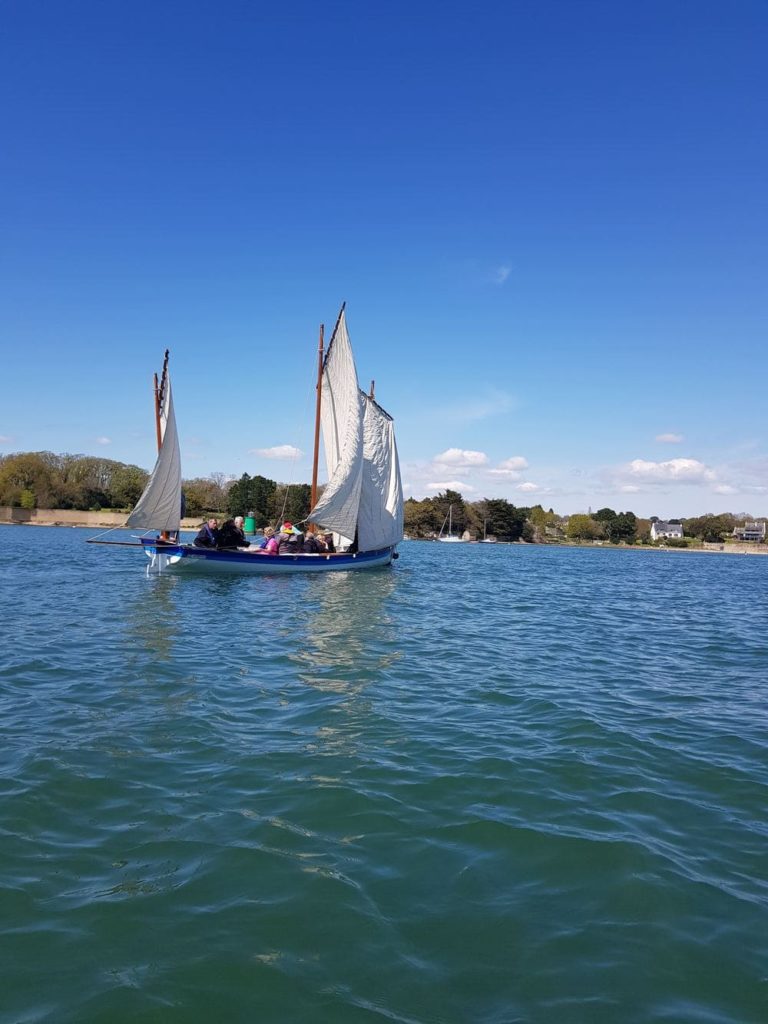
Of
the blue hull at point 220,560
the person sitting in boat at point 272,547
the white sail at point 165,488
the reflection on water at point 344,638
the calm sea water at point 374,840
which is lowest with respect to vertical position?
the calm sea water at point 374,840

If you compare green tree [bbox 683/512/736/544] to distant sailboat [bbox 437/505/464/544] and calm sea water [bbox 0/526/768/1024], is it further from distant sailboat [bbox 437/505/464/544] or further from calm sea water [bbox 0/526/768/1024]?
calm sea water [bbox 0/526/768/1024]

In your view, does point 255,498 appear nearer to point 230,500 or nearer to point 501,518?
point 230,500

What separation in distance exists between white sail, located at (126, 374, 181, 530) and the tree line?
164 feet

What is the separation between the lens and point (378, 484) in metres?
37.5

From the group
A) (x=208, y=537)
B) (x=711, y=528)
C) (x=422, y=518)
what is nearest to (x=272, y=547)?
(x=208, y=537)

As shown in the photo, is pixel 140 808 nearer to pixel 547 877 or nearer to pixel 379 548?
pixel 547 877

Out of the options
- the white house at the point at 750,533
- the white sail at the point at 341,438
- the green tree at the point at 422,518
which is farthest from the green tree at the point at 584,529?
the white sail at the point at 341,438

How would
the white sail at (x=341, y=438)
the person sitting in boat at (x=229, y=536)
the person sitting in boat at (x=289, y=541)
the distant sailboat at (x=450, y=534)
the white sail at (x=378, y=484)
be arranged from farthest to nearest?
the distant sailboat at (x=450, y=534) < the white sail at (x=378, y=484) < the white sail at (x=341, y=438) < the person sitting in boat at (x=289, y=541) < the person sitting in boat at (x=229, y=536)

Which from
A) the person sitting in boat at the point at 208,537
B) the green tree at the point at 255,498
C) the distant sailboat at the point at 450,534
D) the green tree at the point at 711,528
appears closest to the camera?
the person sitting in boat at the point at 208,537

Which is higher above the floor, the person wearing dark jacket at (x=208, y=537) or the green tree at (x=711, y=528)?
the green tree at (x=711, y=528)

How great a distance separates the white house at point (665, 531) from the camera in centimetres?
18726

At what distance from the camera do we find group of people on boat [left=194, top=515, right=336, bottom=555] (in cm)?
2956

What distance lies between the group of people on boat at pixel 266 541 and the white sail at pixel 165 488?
1466 millimetres

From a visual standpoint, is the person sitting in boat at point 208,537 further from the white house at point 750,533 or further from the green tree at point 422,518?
the white house at point 750,533
